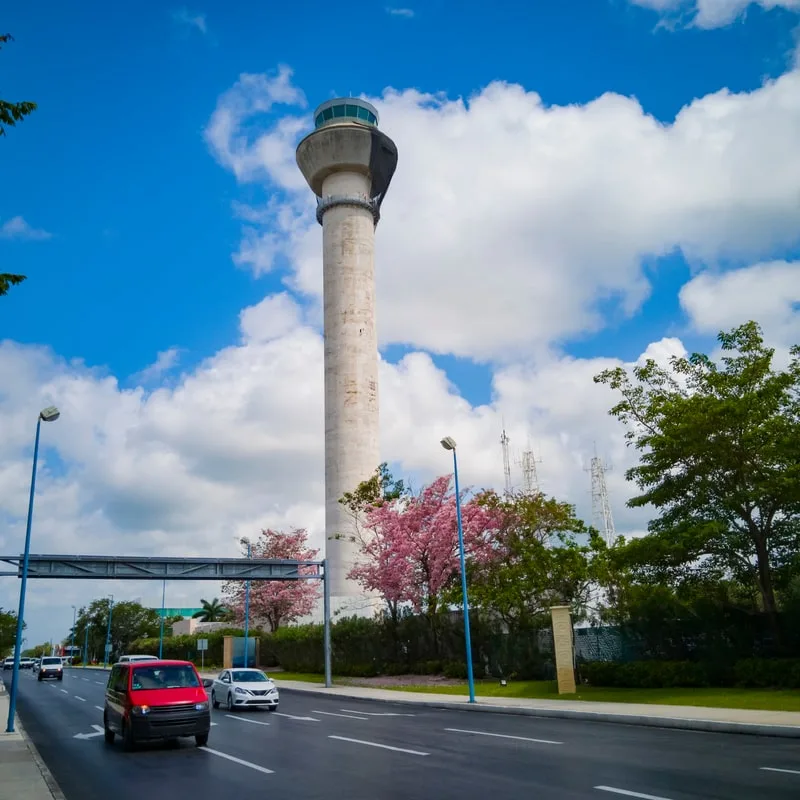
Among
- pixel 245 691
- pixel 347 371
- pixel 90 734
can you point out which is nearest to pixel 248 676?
pixel 245 691

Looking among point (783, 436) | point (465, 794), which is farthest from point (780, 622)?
point (465, 794)

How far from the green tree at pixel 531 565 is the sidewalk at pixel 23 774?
2178cm

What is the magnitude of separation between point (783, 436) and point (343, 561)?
42.0 metres

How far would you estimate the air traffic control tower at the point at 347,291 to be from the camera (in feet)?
203

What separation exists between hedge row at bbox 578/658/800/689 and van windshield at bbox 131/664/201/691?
53.9ft

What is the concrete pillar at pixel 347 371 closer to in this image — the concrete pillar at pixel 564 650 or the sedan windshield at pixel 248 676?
the sedan windshield at pixel 248 676

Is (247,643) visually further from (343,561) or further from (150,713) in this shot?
(150,713)

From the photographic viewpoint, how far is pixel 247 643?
2345 inches

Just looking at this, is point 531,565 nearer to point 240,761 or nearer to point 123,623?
point 240,761

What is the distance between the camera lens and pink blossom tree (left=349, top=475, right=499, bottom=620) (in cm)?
4000

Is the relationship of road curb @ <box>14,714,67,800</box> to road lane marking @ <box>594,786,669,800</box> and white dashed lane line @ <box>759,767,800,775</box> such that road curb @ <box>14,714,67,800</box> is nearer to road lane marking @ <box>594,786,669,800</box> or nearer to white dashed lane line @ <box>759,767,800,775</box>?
road lane marking @ <box>594,786,669,800</box>

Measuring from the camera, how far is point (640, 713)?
66.3ft

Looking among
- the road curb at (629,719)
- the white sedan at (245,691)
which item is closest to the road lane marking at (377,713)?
the white sedan at (245,691)

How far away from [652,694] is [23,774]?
1918 centimetres
